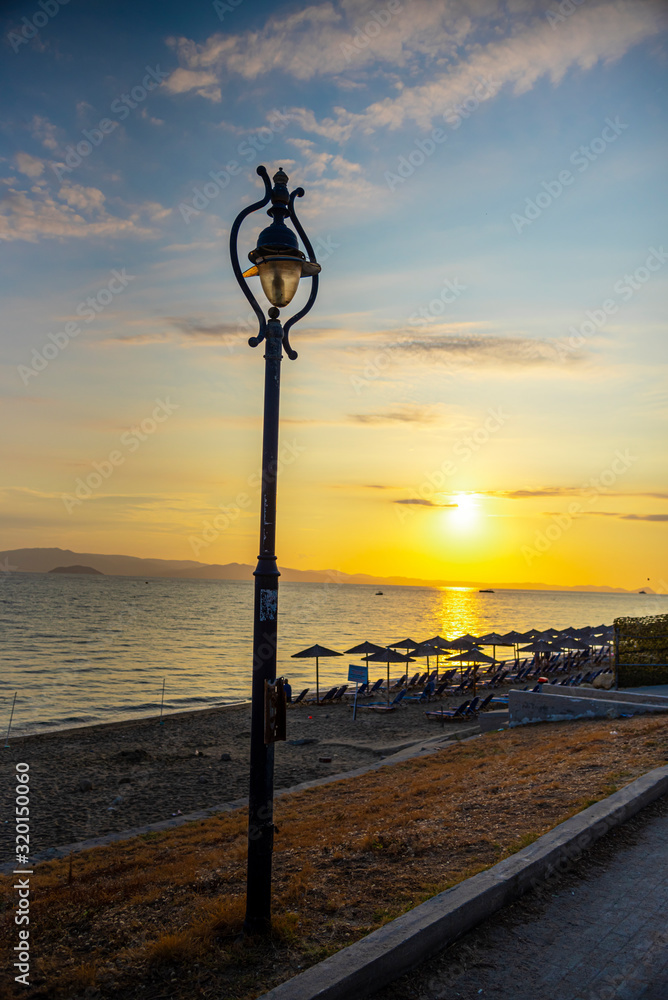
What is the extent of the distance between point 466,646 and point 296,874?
26.2m

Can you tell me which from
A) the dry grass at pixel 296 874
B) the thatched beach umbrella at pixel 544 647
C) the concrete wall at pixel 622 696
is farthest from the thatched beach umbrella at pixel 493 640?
the dry grass at pixel 296 874

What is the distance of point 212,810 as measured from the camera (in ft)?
37.1

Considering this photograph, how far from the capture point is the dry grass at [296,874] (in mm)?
3428

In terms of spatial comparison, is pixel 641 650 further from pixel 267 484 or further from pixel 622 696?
pixel 267 484

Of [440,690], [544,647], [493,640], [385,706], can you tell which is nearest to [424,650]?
[440,690]

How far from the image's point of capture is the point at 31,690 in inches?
1203

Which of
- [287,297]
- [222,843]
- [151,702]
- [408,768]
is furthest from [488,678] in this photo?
[287,297]

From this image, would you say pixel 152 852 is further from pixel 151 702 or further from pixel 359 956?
pixel 151 702

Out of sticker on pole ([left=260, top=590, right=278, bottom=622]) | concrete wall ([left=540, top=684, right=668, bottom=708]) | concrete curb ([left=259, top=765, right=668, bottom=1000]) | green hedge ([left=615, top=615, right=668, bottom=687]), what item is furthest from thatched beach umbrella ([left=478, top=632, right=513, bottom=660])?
sticker on pole ([left=260, top=590, right=278, bottom=622])

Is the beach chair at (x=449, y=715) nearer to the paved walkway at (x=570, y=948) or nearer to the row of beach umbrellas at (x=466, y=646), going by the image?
the row of beach umbrellas at (x=466, y=646)

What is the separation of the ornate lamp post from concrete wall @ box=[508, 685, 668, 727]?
9568 mm

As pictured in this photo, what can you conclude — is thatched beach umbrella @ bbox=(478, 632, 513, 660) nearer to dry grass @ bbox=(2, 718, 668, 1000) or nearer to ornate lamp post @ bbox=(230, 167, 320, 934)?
dry grass @ bbox=(2, 718, 668, 1000)

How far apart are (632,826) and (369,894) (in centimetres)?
251

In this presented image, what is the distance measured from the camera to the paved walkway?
3047 mm
